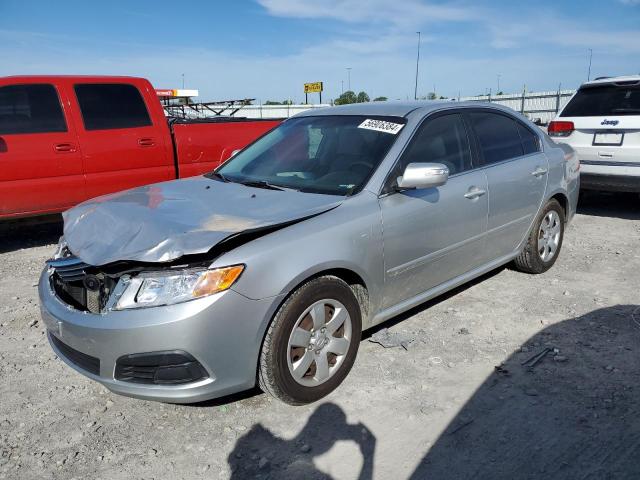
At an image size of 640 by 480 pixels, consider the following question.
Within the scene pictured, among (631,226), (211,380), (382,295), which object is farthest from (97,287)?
(631,226)

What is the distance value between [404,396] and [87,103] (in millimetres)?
4994

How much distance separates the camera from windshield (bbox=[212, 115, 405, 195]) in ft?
11.3

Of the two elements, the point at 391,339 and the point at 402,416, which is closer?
the point at 402,416

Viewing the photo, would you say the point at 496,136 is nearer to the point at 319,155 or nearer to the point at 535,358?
the point at 319,155

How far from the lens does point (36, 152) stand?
5.67 meters

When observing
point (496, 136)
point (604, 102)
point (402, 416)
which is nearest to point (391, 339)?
point (402, 416)

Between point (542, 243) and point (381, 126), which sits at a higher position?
point (381, 126)

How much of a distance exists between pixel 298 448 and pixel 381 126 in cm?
216

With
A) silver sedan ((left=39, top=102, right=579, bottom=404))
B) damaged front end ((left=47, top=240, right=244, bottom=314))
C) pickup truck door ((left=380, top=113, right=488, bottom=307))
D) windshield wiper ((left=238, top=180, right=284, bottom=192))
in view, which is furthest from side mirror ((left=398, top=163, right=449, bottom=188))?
damaged front end ((left=47, top=240, right=244, bottom=314))

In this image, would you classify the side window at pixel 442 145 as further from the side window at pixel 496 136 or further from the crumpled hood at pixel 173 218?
the crumpled hood at pixel 173 218

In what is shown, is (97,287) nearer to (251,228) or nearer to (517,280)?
(251,228)

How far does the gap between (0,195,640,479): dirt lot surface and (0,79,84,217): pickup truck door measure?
75.9 inches

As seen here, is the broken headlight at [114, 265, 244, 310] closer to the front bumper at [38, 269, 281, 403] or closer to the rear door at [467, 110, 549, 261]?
the front bumper at [38, 269, 281, 403]

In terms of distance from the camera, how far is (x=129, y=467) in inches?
99.7
